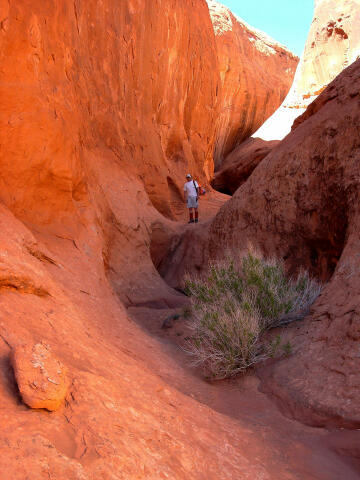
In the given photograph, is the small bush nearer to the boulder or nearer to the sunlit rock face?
the boulder

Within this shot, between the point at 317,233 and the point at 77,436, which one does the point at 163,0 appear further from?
the point at 77,436

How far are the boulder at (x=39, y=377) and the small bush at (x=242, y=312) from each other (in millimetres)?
2373

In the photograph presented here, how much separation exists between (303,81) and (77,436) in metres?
21.1

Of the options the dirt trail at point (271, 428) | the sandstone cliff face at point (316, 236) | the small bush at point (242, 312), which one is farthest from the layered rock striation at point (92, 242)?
the sandstone cliff face at point (316, 236)

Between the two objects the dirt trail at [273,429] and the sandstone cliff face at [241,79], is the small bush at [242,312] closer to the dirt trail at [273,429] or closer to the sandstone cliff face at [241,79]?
the dirt trail at [273,429]

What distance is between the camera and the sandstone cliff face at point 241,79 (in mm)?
23922

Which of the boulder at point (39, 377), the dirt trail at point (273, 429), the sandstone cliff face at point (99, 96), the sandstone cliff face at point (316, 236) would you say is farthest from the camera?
the sandstone cliff face at point (99, 96)

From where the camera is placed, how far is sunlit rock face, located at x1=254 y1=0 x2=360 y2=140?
18.4m

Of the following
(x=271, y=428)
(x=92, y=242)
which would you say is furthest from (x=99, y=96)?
(x=271, y=428)

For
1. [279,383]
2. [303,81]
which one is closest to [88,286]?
[279,383]

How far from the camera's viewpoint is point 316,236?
5.92m

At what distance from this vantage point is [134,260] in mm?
7867

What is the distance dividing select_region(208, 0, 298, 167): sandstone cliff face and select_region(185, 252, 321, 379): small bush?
63.8ft

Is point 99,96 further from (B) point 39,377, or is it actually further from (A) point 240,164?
(A) point 240,164
